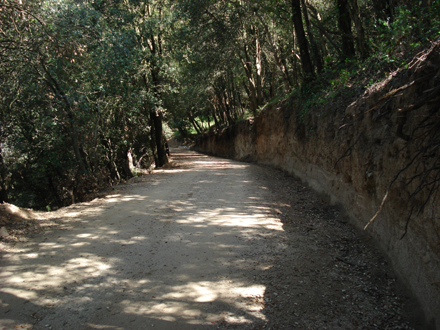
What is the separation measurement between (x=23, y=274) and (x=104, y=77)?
8.65 meters

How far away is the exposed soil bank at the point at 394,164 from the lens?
3977 mm

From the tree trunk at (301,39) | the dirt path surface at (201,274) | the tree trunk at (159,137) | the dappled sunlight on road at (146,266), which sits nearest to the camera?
the dirt path surface at (201,274)

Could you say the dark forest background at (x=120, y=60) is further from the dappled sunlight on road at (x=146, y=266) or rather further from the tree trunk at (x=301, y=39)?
the dappled sunlight on road at (x=146, y=266)

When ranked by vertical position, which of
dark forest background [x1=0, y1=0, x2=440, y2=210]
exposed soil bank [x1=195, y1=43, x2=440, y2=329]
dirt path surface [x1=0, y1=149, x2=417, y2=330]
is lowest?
dirt path surface [x1=0, y1=149, x2=417, y2=330]

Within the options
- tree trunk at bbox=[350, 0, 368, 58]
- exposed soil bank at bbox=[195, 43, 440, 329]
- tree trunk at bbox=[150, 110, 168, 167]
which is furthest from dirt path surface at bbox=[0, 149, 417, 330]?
tree trunk at bbox=[150, 110, 168, 167]

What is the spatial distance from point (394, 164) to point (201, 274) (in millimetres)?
3512

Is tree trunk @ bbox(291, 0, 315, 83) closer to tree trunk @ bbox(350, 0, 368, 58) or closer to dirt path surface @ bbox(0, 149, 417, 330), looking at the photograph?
tree trunk @ bbox(350, 0, 368, 58)

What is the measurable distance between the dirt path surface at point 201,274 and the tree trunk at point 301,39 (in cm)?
619

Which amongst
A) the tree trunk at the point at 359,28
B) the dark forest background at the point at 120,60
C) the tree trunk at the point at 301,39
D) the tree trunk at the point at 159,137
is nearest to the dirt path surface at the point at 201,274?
the dark forest background at the point at 120,60

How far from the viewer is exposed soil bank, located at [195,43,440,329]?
398 cm

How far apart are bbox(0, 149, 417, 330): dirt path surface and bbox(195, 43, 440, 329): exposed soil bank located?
43 centimetres

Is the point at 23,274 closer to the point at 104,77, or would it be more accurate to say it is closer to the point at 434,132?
the point at 434,132

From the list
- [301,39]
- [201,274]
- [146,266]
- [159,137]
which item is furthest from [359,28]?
[159,137]

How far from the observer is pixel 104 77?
40.1 feet
